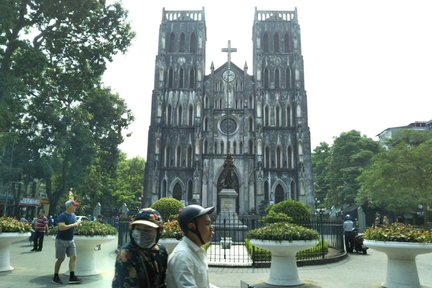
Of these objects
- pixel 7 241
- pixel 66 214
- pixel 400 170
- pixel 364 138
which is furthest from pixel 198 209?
pixel 364 138

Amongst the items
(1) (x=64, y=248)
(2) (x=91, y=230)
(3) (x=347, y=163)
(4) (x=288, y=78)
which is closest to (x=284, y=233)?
(2) (x=91, y=230)

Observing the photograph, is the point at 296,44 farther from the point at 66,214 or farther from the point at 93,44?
the point at 66,214

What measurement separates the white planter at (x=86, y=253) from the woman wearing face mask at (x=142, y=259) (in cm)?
628

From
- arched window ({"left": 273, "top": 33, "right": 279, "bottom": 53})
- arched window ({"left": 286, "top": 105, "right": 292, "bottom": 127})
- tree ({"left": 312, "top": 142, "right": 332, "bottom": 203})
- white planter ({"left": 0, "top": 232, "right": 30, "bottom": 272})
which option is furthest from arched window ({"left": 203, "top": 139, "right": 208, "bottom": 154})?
white planter ({"left": 0, "top": 232, "right": 30, "bottom": 272})

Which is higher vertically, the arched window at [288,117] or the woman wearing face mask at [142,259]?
the arched window at [288,117]

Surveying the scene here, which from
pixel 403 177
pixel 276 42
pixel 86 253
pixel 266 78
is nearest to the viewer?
pixel 86 253

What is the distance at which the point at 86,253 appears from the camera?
892 cm

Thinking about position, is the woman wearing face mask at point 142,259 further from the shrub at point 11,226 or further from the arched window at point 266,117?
the arched window at point 266,117

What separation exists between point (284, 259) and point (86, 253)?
4630 mm

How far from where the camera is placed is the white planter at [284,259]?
7.88 metres

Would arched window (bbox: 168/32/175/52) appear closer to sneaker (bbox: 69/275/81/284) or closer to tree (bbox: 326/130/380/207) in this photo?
tree (bbox: 326/130/380/207)

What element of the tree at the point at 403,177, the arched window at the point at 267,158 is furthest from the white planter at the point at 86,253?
the arched window at the point at 267,158

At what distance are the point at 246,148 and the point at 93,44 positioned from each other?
76.4 feet

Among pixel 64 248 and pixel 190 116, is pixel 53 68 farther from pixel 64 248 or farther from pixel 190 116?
pixel 190 116
